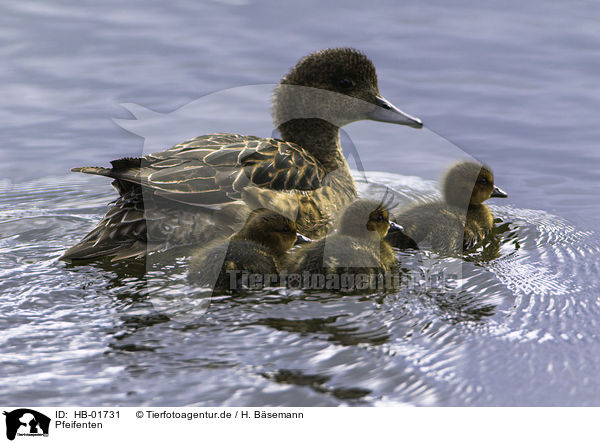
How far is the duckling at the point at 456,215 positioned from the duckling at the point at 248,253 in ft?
2.56

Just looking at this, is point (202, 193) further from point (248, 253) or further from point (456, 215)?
point (456, 215)

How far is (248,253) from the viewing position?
13.4 feet

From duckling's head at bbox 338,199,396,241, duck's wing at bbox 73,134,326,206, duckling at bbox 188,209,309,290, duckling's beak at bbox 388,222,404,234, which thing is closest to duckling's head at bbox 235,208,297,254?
duckling at bbox 188,209,309,290

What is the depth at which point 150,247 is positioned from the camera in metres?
4.43
